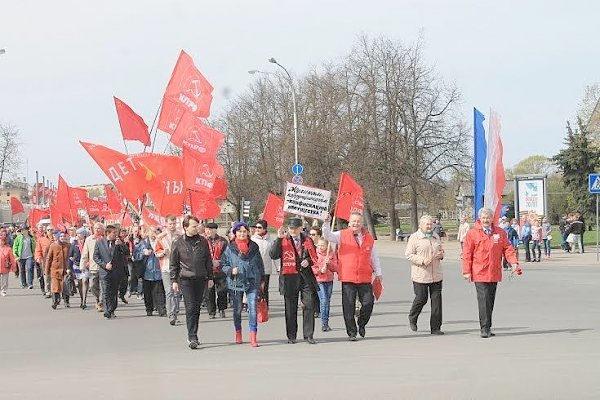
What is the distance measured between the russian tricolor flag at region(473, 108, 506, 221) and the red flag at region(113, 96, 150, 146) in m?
8.45

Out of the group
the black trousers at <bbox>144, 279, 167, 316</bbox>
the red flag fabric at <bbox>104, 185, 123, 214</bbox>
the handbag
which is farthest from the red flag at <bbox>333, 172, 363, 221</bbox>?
the red flag fabric at <bbox>104, 185, 123, 214</bbox>

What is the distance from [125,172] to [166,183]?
874 mm

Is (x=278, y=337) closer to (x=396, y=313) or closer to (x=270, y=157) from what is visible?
(x=396, y=313)

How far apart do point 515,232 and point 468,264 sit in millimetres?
20062

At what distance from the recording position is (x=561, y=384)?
8.02 meters

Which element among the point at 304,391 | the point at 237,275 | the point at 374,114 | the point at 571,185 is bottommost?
the point at 304,391

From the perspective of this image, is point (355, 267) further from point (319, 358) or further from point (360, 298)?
point (319, 358)

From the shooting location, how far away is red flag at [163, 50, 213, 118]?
19.4 m

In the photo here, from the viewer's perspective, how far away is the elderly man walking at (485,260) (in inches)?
459

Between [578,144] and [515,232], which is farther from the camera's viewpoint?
[578,144]

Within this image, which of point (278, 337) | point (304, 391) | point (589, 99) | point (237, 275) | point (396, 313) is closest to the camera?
point (304, 391)

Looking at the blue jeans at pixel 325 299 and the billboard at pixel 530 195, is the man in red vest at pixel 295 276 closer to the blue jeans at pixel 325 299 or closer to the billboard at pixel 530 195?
the blue jeans at pixel 325 299

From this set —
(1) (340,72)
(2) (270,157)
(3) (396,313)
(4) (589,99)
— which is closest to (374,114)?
(1) (340,72)

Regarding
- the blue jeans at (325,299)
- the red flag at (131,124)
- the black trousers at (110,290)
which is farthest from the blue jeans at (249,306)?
the red flag at (131,124)
